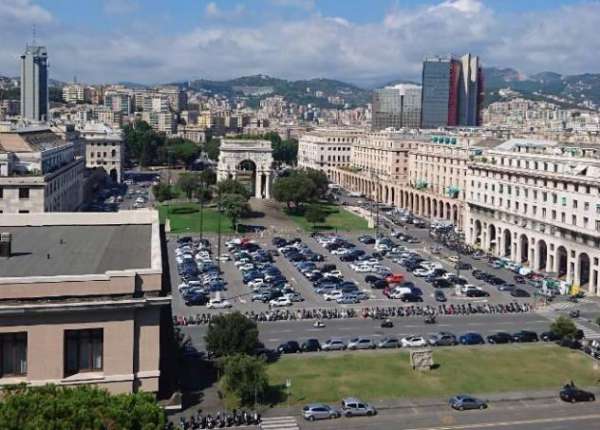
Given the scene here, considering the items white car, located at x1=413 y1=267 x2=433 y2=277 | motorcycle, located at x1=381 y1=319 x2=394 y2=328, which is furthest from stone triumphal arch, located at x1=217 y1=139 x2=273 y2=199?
motorcycle, located at x1=381 y1=319 x2=394 y2=328

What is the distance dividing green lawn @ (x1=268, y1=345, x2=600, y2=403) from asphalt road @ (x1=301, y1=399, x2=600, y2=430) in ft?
6.98

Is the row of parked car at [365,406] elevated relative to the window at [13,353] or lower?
lower

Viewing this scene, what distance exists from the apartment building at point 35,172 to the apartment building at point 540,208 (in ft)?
144

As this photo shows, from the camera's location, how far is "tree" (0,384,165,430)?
17328mm

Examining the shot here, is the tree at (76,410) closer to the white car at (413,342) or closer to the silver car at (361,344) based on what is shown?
the silver car at (361,344)

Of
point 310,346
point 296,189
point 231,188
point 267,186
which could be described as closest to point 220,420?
point 310,346

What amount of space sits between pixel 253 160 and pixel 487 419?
89559mm

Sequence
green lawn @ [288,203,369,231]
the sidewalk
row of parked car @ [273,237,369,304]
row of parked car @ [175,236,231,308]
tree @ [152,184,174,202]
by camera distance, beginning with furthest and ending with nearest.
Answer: tree @ [152,184,174,202] → green lawn @ [288,203,369,231] → row of parked car @ [273,237,369,304] → row of parked car @ [175,236,231,308] → the sidewalk

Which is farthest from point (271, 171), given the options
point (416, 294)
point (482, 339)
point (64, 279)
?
point (64, 279)

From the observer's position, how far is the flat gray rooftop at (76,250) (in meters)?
24.9

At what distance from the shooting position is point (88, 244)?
29.3 metres

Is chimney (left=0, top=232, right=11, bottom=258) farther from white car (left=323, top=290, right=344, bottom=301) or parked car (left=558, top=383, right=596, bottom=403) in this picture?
white car (left=323, top=290, right=344, bottom=301)

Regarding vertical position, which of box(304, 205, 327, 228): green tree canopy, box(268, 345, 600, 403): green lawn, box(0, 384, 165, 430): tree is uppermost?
box(0, 384, 165, 430): tree

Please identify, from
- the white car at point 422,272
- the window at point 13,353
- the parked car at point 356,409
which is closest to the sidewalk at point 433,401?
the parked car at point 356,409
